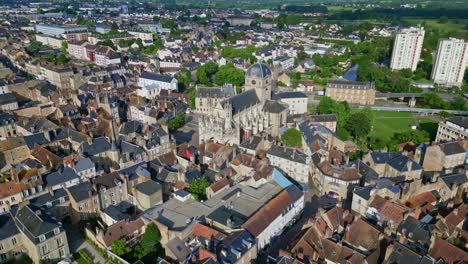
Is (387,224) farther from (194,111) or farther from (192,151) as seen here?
(194,111)

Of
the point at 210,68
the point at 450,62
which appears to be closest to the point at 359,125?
the point at 210,68

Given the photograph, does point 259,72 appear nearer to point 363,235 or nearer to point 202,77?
point 202,77

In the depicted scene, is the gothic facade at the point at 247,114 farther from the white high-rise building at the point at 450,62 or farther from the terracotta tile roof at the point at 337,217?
the white high-rise building at the point at 450,62

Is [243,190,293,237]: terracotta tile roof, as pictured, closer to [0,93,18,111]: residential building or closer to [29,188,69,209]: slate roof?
[29,188,69,209]: slate roof

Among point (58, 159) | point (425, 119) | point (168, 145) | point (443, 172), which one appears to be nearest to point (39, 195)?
point (58, 159)

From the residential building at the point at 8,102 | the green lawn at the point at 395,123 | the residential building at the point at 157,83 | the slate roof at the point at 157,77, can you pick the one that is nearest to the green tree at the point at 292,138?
the green lawn at the point at 395,123
